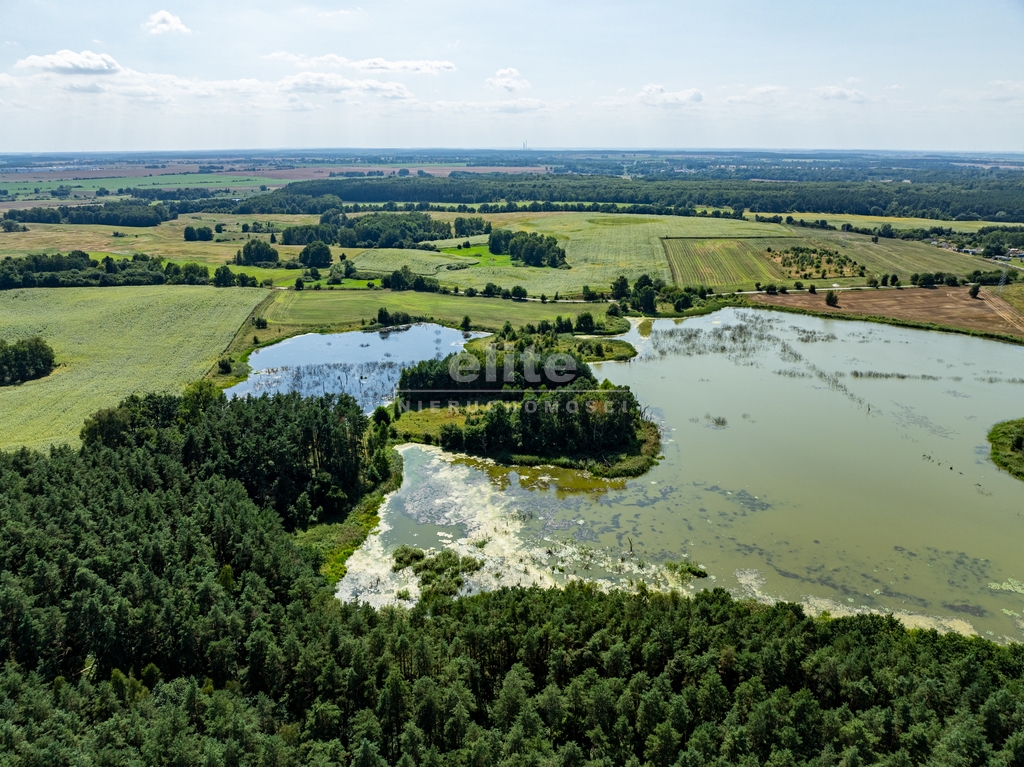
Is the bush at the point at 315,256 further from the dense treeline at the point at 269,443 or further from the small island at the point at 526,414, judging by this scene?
the dense treeline at the point at 269,443

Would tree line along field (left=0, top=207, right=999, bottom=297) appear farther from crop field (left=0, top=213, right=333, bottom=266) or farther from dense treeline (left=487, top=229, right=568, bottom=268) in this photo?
dense treeline (left=487, top=229, right=568, bottom=268)

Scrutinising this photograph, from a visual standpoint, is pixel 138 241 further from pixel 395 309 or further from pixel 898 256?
pixel 898 256

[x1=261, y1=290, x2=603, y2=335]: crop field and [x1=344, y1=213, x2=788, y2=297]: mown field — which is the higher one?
[x1=344, y1=213, x2=788, y2=297]: mown field

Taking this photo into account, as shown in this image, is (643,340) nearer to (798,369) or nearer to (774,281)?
(798,369)

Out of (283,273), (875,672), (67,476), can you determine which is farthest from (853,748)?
(283,273)

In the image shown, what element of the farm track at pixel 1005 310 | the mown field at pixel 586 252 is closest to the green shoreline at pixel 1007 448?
the farm track at pixel 1005 310

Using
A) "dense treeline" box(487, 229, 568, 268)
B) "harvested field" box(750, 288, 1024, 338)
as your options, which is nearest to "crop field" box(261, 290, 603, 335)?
"dense treeline" box(487, 229, 568, 268)

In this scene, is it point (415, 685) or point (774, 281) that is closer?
point (415, 685)
